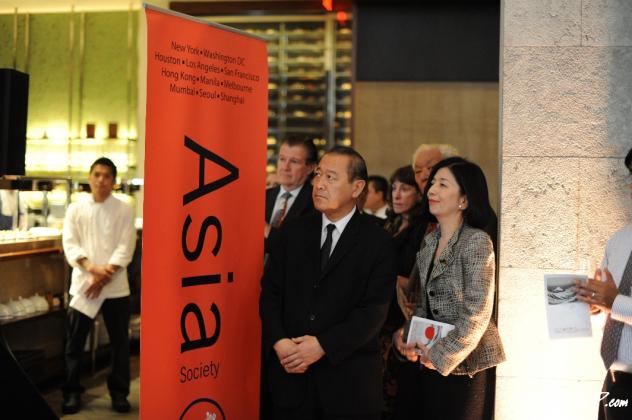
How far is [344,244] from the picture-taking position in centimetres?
283

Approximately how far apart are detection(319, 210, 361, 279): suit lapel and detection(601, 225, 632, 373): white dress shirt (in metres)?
0.91

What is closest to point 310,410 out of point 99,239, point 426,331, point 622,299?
point 426,331

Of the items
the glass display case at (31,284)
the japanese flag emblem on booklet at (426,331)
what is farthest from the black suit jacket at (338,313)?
the glass display case at (31,284)

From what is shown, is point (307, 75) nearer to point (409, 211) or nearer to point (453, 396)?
point (409, 211)

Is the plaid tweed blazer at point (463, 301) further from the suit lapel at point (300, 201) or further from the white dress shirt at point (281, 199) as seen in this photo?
the white dress shirt at point (281, 199)

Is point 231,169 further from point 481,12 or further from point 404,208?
point 481,12

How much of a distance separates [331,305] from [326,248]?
0.23m

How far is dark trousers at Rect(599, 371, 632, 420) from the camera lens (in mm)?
2471

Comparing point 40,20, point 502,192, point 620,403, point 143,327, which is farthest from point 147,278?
point 40,20

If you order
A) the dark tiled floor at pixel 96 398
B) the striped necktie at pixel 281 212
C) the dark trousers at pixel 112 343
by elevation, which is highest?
the striped necktie at pixel 281 212

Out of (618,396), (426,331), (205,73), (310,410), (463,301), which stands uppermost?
(205,73)

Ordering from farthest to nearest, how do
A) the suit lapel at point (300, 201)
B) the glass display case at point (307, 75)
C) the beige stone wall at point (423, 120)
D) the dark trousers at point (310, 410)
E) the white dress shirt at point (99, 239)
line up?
Result: the glass display case at point (307, 75) → the beige stone wall at point (423, 120) → the white dress shirt at point (99, 239) → the suit lapel at point (300, 201) → the dark trousers at point (310, 410)

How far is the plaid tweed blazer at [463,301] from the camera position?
2686 millimetres

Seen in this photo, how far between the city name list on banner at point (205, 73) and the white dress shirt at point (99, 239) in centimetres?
254
